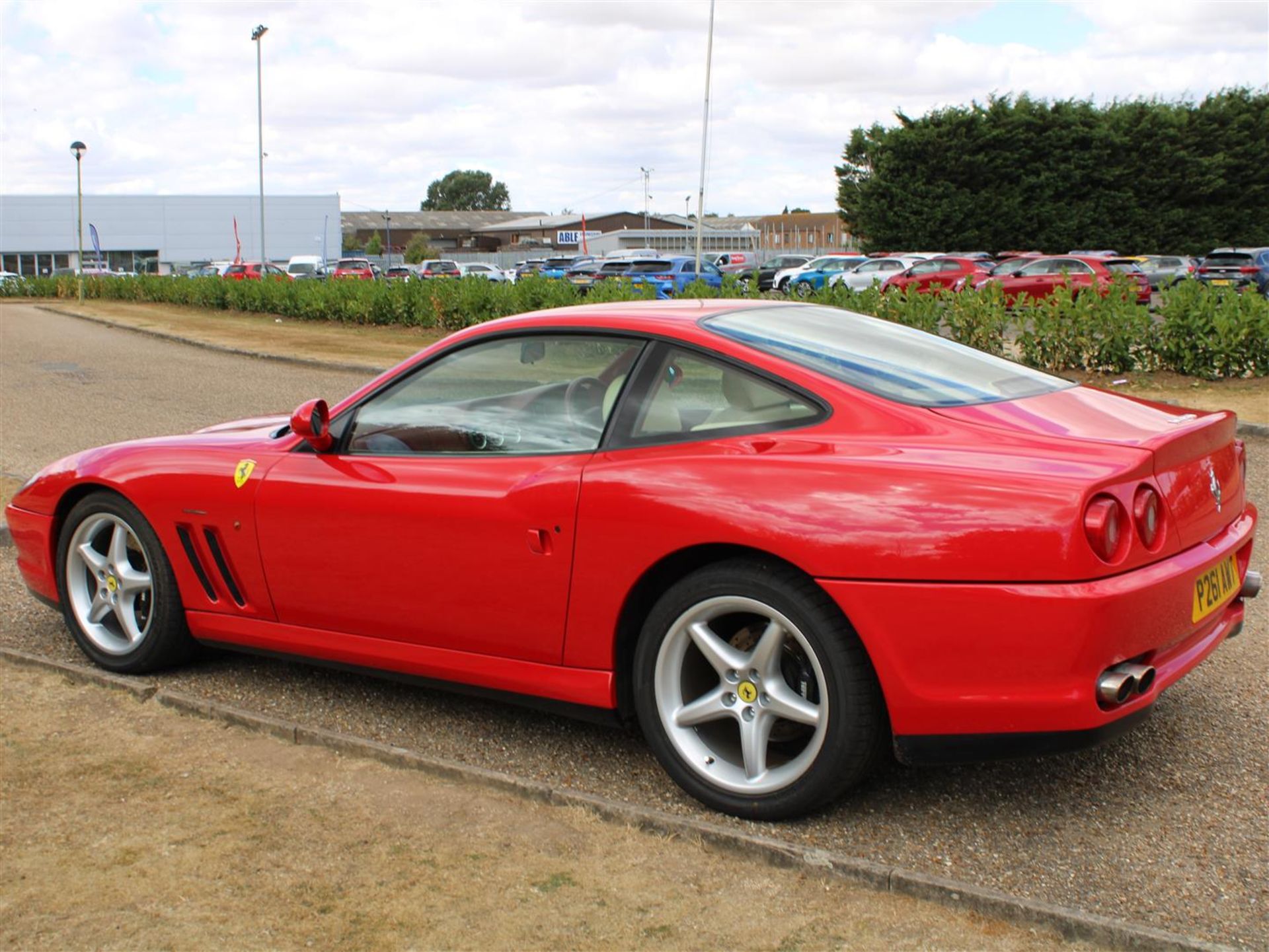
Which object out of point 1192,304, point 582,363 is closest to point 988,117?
point 1192,304

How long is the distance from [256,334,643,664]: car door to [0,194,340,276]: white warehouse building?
76797mm

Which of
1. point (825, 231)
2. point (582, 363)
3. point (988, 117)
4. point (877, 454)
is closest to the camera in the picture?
point (877, 454)

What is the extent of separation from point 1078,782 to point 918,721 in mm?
825

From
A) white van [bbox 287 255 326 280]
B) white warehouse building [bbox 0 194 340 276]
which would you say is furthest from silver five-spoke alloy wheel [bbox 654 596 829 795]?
white warehouse building [bbox 0 194 340 276]

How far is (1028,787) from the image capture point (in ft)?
12.1

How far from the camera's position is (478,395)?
4156 millimetres

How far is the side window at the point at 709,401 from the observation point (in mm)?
3523

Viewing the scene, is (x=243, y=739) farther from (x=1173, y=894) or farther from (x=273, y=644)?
(x=1173, y=894)

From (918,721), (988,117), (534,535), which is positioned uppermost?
(988,117)

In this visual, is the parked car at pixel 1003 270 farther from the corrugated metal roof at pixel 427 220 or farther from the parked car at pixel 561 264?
the corrugated metal roof at pixel 427 220

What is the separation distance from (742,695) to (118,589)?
2.54m

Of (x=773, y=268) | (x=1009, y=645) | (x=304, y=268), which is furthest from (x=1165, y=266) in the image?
(x=1009, y=645)

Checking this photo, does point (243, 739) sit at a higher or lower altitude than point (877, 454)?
lower

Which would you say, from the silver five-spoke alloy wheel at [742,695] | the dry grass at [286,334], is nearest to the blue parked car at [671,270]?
the dry grass at [286,334]
